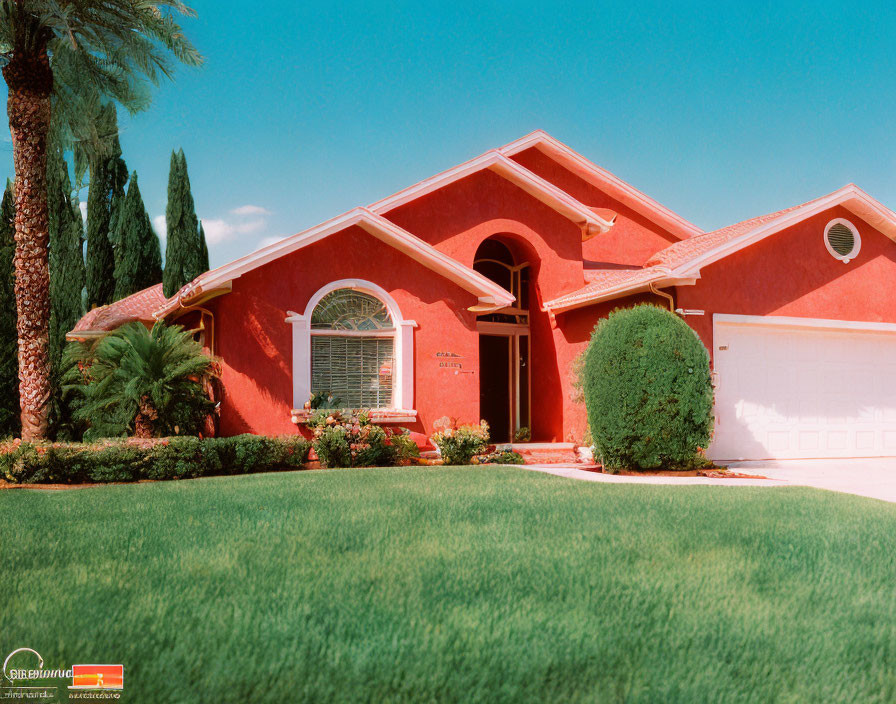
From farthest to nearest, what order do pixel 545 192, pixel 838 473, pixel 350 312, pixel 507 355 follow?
pixel 507 355, pixel 545 192, pixel 350 312, pixel 838 473

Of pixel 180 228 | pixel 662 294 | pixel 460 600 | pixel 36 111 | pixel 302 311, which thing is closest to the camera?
pixel 460 600

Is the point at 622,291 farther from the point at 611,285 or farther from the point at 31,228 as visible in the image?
the point at 31,228

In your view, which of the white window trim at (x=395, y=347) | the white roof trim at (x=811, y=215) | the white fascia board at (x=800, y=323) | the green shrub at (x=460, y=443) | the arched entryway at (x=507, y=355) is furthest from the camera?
the arched entryway at (x=507, y=355)

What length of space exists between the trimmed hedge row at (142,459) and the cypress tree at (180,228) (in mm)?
12094

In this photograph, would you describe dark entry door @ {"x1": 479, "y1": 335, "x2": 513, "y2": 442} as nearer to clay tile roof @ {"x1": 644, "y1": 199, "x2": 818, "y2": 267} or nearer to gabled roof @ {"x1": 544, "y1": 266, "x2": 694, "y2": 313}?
gabled roof @ {"x1": 544, "y1": 266, "x2": 694, "y2": 313}

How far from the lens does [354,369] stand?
13352mm

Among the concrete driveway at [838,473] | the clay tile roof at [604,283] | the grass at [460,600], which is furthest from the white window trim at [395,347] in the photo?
the concrete driveway at [838,473]

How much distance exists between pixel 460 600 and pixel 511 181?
12808 mm

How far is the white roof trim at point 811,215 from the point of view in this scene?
12.8 m

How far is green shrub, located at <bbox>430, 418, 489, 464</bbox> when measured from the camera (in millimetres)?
12555

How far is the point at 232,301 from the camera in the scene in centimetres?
1223

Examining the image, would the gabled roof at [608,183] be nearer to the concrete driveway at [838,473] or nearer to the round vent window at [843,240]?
the round vent window at [843,240]

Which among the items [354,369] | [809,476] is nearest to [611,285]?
[809,476]

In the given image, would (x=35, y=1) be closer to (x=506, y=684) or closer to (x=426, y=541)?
(x=426, y=541)
